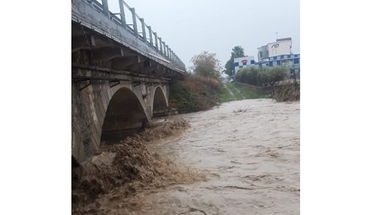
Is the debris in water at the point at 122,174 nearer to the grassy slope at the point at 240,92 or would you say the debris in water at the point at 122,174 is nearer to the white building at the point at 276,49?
the grassy slope at the point at 240,92

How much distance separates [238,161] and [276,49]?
1508mm

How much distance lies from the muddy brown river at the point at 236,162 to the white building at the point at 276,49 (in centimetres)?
51

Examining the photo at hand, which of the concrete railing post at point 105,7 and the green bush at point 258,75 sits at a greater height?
the concrete railing post at point 105,7

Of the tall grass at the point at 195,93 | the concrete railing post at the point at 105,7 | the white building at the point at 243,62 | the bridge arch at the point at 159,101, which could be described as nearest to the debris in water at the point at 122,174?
A: the tall grass at the point at 195,93

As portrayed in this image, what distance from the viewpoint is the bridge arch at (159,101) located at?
602 cm

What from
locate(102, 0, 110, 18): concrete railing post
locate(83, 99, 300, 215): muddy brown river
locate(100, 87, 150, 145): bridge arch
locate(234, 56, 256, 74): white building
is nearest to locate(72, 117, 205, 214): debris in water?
locate(83, 99, 300, 215): muddy brown river

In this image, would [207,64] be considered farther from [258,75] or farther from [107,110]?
[107,110]

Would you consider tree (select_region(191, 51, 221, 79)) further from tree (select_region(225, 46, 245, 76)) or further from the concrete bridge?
the concrete bridge

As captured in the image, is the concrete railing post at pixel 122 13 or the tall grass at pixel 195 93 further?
the tall grass at pixel 195 93

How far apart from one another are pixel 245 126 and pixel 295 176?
1230mm

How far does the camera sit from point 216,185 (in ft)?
10.9

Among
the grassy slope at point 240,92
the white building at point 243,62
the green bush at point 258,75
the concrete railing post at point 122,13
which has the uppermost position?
the concrete railing post at point 122,13
